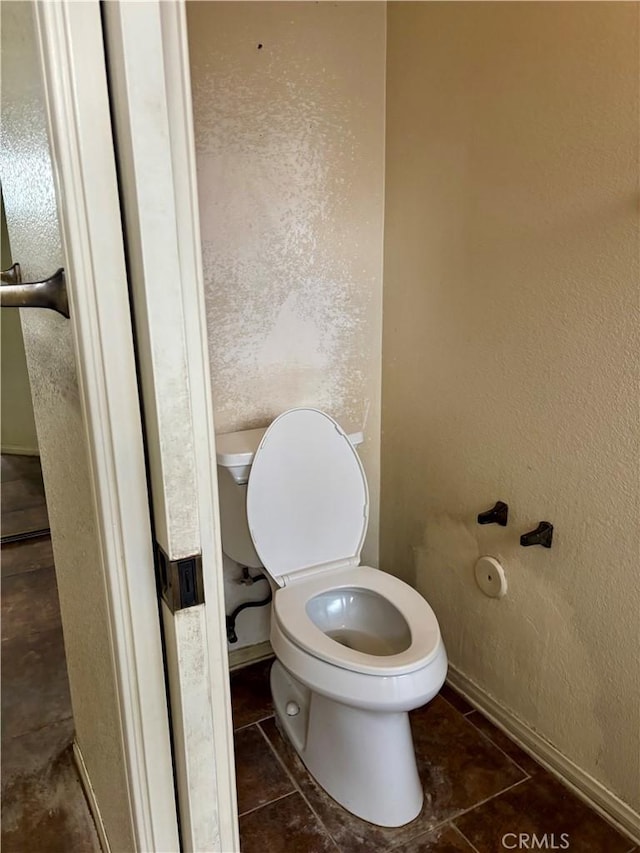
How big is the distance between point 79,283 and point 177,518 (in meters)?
0.26

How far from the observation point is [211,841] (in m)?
0.74

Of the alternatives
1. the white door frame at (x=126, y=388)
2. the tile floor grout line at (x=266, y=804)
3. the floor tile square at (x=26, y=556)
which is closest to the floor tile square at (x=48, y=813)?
the tile floor grout line at (x=266, y=804)

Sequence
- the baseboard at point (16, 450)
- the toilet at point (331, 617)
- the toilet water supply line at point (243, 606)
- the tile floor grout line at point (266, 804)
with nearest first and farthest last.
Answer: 1. the toilet at point (331, 617)
2. the tile floor grout line at point (266, 804)
3. the toilet water supply line at point (243, 606)
4. the baseboard at point (16, 450)

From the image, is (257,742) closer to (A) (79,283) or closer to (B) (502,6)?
(A) (79,283)

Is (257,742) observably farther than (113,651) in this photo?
Yes

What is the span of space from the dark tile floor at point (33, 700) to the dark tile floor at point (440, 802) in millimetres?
402

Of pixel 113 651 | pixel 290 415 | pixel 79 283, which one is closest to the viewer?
pixel 79 283

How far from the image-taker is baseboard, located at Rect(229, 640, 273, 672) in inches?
76.9

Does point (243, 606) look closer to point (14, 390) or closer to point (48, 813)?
point (48, 813)

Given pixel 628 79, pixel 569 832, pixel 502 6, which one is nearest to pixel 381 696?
pixel 569 832

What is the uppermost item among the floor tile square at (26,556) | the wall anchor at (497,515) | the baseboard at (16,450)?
the wall anchor at (497,515)

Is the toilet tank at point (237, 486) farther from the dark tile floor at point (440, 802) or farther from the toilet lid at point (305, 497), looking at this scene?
the dark tile floor at point (440, 802)

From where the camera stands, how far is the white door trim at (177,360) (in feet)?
1.76

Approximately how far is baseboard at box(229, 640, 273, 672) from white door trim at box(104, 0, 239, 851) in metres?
1.24
